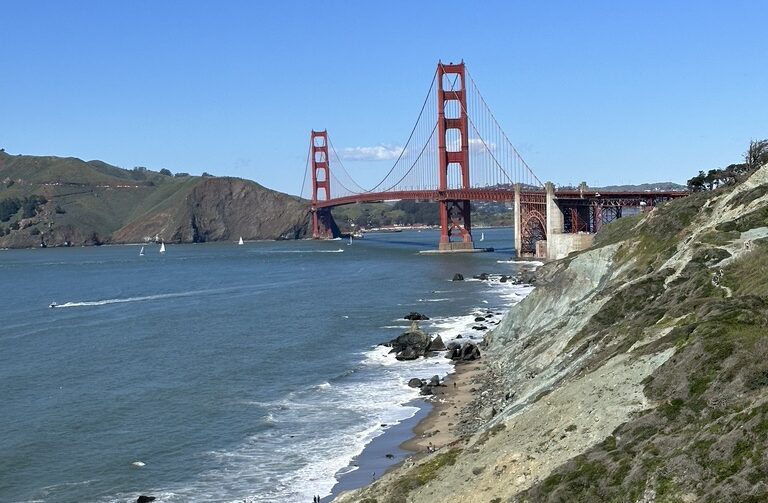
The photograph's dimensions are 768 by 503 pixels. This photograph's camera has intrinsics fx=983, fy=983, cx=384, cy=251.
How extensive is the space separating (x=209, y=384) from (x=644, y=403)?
Result: 2594 centimetres

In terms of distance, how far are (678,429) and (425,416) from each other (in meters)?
17.1

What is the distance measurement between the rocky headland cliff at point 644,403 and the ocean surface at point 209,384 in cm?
520

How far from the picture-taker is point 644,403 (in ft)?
64.7

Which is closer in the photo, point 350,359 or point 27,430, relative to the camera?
point 27,430

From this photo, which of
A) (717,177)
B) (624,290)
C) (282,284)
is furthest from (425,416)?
(282,284)

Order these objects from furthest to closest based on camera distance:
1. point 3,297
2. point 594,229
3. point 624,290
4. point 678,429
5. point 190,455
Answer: point 594,229 < point 3,297 < point 624,290 < point 190,455 < point 678,429

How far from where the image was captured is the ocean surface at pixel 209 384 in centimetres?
2895

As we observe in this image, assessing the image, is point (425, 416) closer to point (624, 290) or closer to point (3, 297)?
point (624, 290)

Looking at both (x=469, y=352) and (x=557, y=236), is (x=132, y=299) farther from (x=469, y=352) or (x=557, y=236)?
(x=469, y=352)

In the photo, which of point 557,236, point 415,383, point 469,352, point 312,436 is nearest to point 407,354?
point 469,352

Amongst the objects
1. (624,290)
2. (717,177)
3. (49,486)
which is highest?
(717,177)

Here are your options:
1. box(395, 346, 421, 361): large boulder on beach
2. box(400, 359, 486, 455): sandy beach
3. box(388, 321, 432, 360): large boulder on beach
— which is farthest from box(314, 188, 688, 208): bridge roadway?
box(400, 359, 486, 455): sandy beach

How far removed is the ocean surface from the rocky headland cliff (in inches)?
205

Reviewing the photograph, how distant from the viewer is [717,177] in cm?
7600
